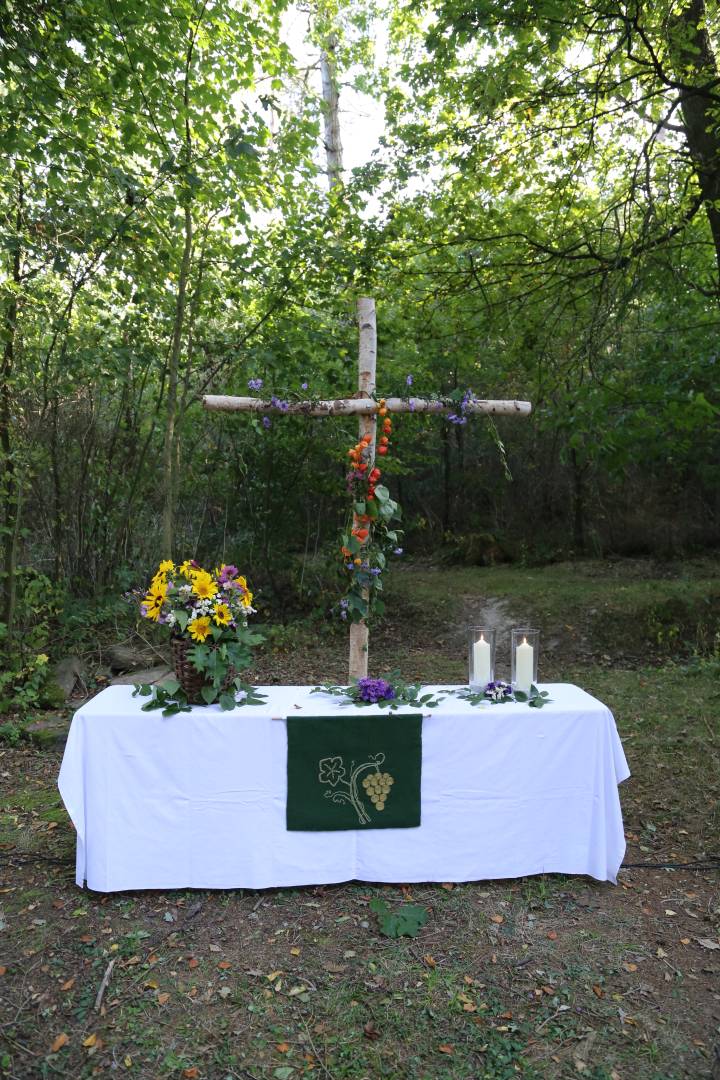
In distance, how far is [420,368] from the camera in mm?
8227

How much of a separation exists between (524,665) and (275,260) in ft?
15.7

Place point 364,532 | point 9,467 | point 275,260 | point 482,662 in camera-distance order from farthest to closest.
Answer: point 275,260 → point 9,467 → point 364,532 → point 482,662

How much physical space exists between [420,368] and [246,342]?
85.0 inches

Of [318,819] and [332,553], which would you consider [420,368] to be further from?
[318,819]

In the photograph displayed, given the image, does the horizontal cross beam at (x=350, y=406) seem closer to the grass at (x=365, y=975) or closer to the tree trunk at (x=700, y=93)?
the grass at (x=365, y=975)

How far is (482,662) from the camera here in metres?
3.46

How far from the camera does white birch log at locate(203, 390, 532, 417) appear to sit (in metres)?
3.77

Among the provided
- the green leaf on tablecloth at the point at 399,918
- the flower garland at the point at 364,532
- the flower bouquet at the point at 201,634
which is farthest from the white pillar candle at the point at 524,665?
the flower bouquet at the point at 201,634

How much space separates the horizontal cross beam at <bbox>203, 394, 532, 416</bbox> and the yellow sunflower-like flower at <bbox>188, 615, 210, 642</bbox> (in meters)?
1.15

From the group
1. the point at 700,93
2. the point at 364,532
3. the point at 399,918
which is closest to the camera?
the point at 399,918

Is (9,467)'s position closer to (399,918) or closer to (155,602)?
(155,602)

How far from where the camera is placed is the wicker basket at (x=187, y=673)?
3234mm

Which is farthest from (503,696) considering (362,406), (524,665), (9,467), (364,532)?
(9,467)

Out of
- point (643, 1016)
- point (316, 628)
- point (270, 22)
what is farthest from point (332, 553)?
point (643, 1016)
